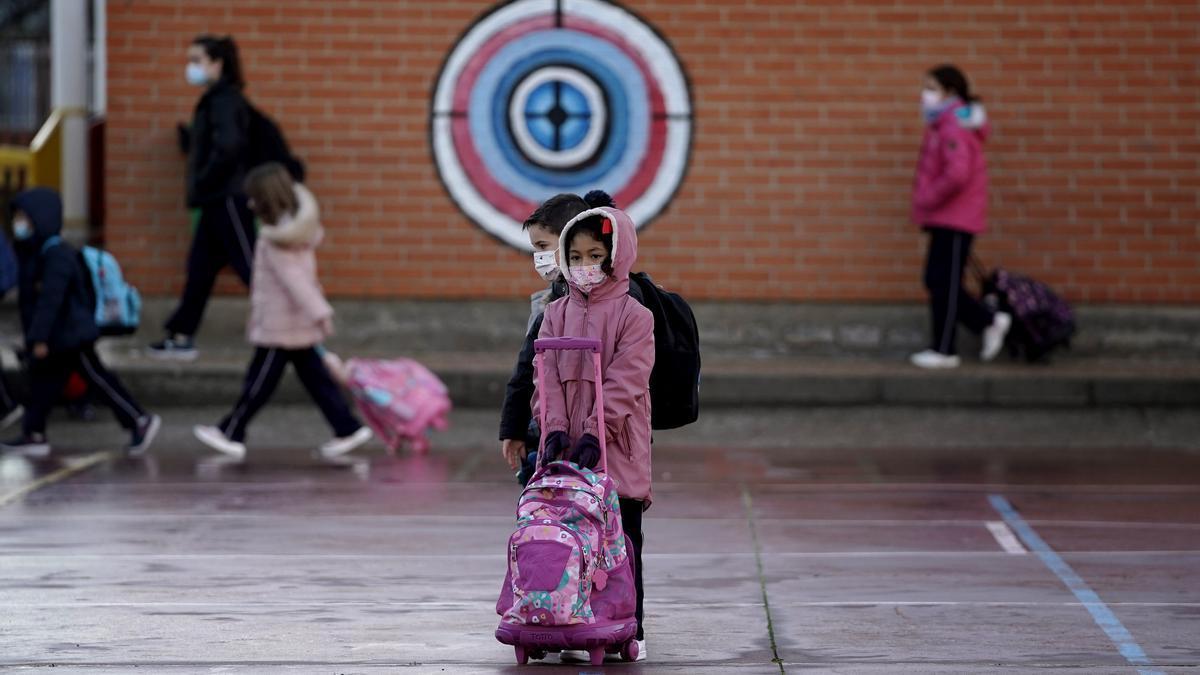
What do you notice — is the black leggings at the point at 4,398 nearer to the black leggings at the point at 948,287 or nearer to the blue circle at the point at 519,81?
the blue circle at the point at 519,81

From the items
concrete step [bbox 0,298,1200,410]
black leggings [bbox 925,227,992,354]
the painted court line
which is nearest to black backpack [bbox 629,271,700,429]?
the painted court line

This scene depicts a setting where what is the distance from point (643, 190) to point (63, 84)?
504cm

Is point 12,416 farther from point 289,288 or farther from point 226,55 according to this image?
point 226,55

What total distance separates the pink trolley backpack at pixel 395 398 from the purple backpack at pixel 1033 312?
3951 millimetres

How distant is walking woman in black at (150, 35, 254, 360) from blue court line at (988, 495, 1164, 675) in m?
5.64

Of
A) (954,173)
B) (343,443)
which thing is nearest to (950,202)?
(954,173)

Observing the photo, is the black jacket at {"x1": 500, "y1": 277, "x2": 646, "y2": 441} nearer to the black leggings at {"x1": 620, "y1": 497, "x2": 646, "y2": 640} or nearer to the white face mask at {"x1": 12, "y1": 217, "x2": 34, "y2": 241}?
the black leggings at {"x1": 620, "y1": 497, "x2": 646, "y2": 640}

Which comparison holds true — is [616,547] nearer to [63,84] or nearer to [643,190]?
[643,190]

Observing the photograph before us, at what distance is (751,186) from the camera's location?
1394cm

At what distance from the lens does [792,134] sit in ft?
45.5

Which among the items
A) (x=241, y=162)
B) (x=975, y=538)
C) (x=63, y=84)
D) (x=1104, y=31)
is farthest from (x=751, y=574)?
(x=63, y=84)

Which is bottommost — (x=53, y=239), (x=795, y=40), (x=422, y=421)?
(x=422, y=421)

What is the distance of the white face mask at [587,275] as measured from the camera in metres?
6.14

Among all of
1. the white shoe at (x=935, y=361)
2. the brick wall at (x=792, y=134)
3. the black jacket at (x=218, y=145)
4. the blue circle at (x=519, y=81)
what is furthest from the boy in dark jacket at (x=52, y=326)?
the white shoe at (x=935, y=361)
